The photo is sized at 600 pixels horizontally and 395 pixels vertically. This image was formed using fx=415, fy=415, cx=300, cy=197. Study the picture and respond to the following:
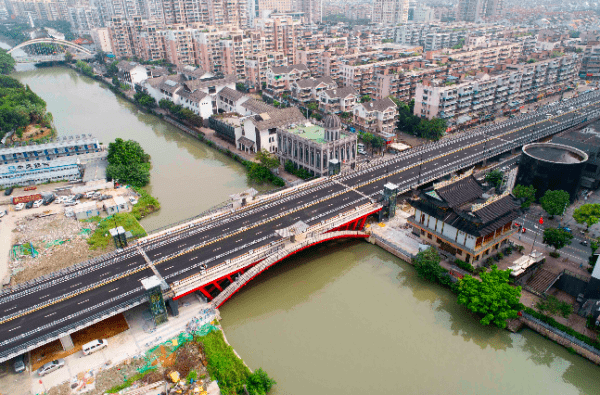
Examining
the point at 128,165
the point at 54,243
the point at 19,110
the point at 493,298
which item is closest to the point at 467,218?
the point at 493,298

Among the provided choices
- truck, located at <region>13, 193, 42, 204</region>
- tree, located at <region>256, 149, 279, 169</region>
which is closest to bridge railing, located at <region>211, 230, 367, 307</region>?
tree, located at <region>256, 149, 279, 169</region>

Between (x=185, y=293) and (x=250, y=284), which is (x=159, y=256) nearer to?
(x=185, y=293)

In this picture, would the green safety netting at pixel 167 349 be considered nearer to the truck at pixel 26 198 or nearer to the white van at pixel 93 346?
the white van at pixel 93 346

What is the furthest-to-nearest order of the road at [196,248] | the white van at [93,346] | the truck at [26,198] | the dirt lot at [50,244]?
the truck at [26,198], the dirt lot at [50,244], the road at [196,248], the white van at [93,346]

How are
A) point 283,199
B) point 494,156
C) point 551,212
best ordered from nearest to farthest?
point 551,212 < point 283,199 < point 494,156

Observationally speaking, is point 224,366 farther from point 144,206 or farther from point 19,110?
point 19,110

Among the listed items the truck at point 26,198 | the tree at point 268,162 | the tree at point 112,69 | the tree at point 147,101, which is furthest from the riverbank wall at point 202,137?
the truck at point 26,198

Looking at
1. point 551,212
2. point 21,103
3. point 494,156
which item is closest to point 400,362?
point 551,212

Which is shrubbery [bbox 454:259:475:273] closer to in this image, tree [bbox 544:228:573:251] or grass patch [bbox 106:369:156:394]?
tree [bbox 544:228:573:251]
